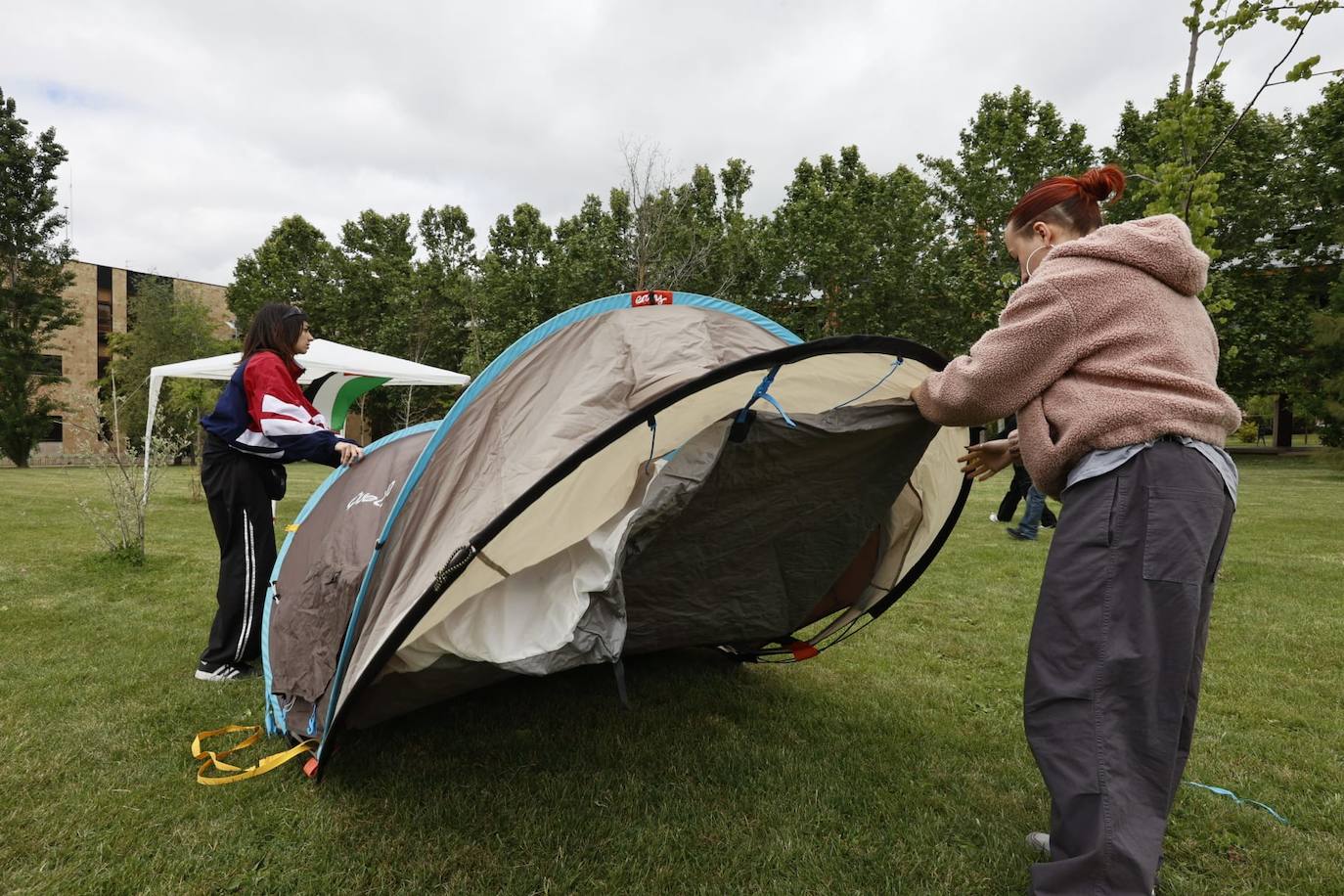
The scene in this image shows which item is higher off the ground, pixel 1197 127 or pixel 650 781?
pixel 1197 127

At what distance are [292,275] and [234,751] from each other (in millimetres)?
29427

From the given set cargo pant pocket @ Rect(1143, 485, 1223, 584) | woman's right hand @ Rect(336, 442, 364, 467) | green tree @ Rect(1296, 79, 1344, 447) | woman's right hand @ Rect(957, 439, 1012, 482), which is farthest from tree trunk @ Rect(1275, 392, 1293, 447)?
woman's right hand @ Rect(336, 442, 364, 467)

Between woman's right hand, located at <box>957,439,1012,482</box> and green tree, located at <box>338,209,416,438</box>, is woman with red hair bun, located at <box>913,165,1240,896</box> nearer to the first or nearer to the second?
woman's right hand, located at <box>957,439,1012,482</box>

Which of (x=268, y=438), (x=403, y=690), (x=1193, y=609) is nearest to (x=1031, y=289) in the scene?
(x=1193, y=609)

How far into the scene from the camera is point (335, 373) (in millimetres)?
7820

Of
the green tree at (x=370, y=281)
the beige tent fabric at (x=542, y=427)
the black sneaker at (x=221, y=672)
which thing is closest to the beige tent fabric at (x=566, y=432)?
the beige tent fabric at (x=542, y=427)

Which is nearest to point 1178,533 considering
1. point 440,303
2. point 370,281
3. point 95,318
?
point 440,303

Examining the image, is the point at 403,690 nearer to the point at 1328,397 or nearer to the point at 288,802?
the point at 288,802

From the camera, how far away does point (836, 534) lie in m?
2.62

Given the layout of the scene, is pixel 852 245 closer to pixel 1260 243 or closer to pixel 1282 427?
pixel 1260 243

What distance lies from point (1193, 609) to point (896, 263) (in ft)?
71.1

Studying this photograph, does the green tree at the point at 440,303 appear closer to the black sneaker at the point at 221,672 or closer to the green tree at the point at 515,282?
the green tree at the point at 515,282

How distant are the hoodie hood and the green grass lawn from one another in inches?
62.6

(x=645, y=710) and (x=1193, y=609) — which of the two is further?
(x=645, y=710)
